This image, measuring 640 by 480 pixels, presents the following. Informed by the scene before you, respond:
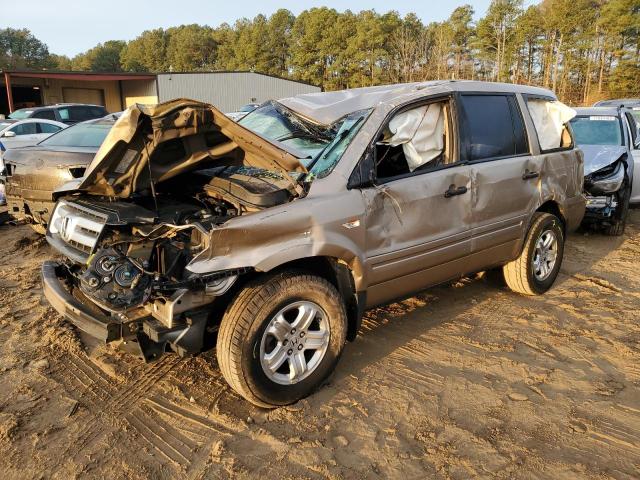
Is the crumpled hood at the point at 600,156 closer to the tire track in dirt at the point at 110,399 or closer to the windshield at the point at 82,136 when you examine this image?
the tire track in dirt at the point at 110,399

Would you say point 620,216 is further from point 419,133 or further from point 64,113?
point 64,113

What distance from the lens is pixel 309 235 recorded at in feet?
9.73

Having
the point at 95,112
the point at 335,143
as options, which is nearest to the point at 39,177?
the point at 335,143

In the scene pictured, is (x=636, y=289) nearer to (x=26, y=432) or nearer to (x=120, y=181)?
(x=120, y=181)

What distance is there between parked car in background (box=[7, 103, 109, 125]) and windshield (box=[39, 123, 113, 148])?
8.05 m

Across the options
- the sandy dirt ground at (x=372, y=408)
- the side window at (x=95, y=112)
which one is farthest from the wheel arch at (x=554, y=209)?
the side window at (x=95, y=112)

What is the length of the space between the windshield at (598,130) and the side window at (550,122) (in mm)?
3413

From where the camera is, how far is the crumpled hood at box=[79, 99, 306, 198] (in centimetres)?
296

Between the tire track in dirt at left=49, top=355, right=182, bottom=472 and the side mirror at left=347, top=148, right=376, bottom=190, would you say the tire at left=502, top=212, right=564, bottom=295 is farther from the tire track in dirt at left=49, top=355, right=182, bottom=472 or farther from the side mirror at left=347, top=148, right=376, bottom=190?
the tire track in dirt at left=49, top=355, right=182, bottom=472

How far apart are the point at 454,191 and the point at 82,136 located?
5.54 m

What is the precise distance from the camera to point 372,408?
3098 mm

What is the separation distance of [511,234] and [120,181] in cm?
323

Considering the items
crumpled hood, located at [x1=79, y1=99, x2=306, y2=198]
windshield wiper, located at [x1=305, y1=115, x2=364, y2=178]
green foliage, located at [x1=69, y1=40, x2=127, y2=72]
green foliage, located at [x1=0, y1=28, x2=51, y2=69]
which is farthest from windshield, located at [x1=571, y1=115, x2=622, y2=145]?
green foliage, located at [x1=0, y1=28, x2=51, y2=69]

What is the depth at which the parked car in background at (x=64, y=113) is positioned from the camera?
1493 centimetres
